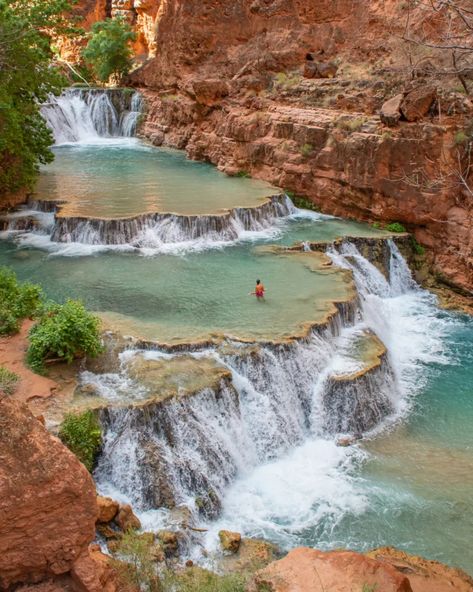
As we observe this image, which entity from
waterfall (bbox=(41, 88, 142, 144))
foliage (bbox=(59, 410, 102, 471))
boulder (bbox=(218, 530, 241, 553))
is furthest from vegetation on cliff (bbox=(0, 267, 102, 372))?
waterfall (bbox=(41, 88, 142, 144))

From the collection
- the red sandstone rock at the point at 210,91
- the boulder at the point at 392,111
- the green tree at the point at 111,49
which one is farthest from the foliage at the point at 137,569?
the green tree at the point at 111,49


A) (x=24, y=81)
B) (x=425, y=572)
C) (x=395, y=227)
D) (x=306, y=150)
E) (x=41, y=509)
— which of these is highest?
(x=24, y=81)

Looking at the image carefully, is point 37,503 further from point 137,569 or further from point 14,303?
point 14,303

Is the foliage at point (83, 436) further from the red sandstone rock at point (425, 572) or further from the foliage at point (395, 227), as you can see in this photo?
the foliage at point (395, 227)

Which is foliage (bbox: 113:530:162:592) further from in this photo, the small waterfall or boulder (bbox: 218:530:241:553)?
the small waterfall

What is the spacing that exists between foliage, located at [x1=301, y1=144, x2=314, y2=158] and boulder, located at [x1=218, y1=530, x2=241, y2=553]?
39.0 feet

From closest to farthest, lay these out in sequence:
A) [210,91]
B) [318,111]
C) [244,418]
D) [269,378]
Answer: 1. [244,418]
2. [269,378]
3. [318,111]
4. [210,91]

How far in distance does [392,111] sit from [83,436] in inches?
442

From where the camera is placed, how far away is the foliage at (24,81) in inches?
484

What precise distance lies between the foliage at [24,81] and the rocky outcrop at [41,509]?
852 centimetres

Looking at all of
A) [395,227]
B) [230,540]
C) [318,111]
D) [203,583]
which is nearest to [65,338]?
[230,540]

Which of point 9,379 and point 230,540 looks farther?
point 9,379

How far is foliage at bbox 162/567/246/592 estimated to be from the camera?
556cm

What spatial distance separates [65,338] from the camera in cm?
905
